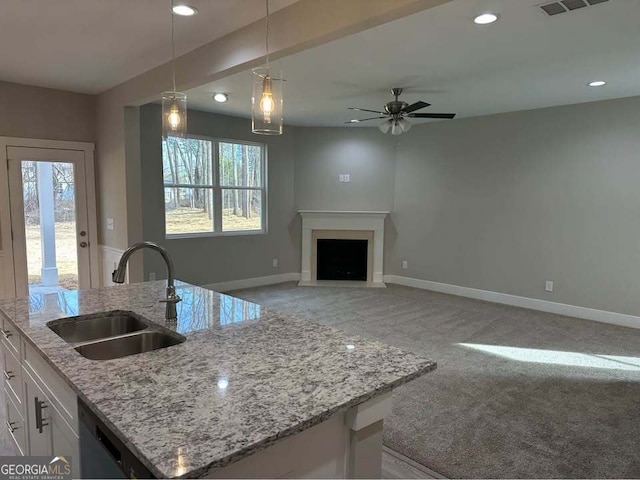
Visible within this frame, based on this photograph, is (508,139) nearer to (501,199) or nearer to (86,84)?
(501,199)

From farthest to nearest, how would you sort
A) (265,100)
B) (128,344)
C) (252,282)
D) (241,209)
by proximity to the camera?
(252,282)
(241,209)
(265,100)
(128,344)

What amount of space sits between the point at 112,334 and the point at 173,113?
1334mm

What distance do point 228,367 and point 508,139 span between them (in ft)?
18.3

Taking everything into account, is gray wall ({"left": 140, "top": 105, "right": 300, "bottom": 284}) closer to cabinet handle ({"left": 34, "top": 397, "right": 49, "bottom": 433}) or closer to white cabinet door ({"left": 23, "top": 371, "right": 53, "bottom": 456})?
white cabinet door ({"left": 23, "top": 371, "right": 53, "bottom": 456})

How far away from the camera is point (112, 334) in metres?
2.08

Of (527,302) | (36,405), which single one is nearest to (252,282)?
(527,302)

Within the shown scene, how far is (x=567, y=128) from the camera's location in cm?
527

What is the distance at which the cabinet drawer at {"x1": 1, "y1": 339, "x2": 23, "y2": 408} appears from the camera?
1993 mm

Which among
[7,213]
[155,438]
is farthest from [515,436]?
[7,213]

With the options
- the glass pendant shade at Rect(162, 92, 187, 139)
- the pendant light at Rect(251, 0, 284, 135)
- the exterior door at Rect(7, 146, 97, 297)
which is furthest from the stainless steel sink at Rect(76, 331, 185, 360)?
the exterior door at Rect(7, 146, 97, 297)

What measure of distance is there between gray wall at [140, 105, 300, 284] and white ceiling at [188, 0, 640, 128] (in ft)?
2.00

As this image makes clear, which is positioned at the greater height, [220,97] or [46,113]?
[220,97]

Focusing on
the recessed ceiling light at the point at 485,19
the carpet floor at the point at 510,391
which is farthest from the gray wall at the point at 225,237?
the recessed ceiling light at the point at 485,19

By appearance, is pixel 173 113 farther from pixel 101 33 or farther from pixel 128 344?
pixel 128 344
